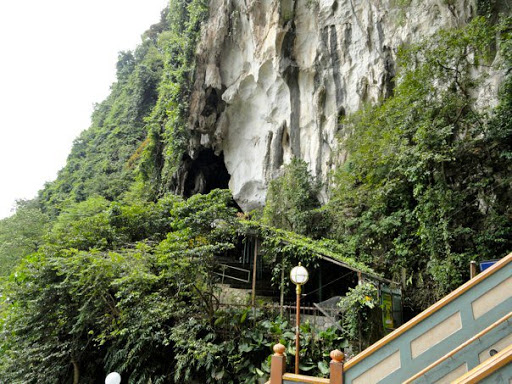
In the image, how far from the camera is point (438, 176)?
27.7ft

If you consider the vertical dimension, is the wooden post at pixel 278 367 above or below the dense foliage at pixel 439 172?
below

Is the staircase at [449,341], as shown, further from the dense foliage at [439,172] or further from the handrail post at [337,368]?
Result: the dense foliage at [439,172]

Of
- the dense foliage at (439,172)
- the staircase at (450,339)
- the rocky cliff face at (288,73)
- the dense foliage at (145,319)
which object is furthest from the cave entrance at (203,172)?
the staircase at (450,339)

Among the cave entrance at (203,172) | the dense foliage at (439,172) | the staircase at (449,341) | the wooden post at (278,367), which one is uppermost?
the cave entrance at (203,172)

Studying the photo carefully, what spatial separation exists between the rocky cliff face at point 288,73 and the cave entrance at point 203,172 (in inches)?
5.2

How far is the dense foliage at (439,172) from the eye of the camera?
7.93 meters

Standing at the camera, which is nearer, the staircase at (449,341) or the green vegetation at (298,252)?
the staircase at (449,341)

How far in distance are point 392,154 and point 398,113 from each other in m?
1.31

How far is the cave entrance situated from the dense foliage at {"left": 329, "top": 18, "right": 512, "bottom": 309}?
1172 cm

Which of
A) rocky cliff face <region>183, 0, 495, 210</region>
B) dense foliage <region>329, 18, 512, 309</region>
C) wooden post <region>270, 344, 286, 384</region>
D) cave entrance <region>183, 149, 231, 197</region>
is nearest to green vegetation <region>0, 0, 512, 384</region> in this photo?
dense foliage <region>329, 18, 512, 309</region>

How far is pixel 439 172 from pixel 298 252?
4.42 meters

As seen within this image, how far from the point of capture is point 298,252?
9.11 meters

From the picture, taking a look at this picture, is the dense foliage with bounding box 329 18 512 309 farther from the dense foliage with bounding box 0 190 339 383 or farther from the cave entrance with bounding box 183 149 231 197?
the cave entrance with bounding box 183 149 231 197

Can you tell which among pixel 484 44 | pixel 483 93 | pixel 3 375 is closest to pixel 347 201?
pixel 483 93
